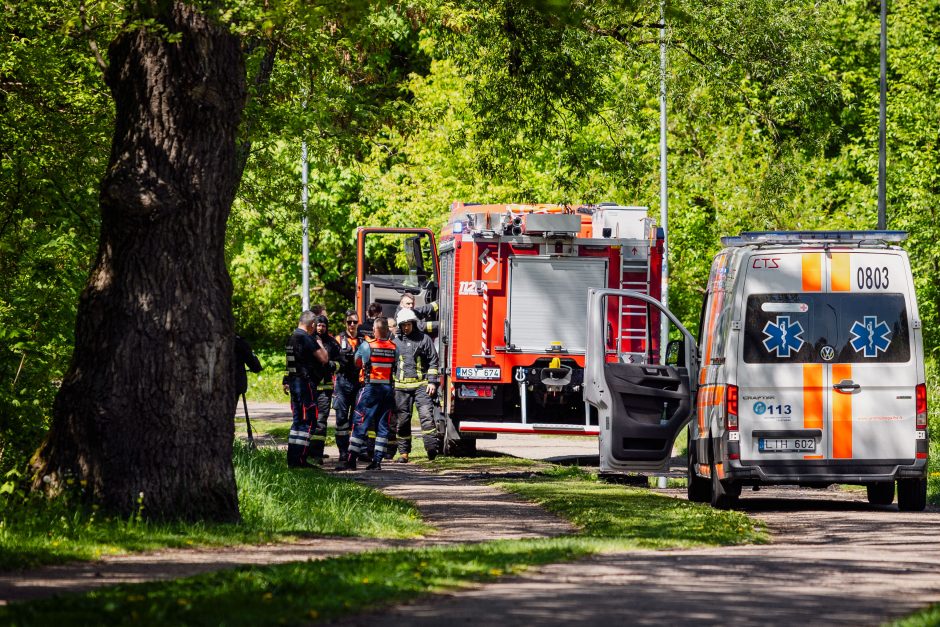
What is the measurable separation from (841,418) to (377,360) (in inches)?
239

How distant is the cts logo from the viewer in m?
14.4

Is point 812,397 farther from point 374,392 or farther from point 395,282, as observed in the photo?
point 395,282

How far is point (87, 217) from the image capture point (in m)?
16.8

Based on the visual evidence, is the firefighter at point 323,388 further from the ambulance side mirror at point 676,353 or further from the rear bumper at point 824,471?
the rear bumper at point 824,471

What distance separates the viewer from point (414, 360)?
19.9m

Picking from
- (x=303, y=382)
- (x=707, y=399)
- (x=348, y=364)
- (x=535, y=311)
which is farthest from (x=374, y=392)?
(x=707, y=399)

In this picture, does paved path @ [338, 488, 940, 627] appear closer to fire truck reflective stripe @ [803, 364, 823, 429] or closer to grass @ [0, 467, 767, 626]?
grass @ [0, 467, 767, 626]

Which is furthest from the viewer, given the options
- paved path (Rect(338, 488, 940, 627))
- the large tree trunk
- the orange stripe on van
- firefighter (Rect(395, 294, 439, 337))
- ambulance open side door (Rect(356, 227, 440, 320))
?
ambulance open side door (Rect(356, 227, 440, 320))

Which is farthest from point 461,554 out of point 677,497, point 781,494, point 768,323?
point 781,494

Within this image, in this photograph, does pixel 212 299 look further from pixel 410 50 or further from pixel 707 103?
pixel 410 50

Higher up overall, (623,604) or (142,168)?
(142,168)

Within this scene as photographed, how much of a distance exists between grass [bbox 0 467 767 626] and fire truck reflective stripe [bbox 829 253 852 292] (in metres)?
3.01

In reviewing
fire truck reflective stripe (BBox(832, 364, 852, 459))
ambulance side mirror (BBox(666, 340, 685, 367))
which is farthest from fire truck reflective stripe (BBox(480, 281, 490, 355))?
fire truck reflective stripe (BBox(832, 364, 852, 459))

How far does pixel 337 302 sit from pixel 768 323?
3414 centimetres
